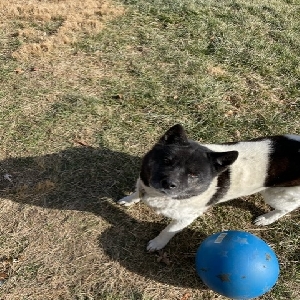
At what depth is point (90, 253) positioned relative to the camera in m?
4.25

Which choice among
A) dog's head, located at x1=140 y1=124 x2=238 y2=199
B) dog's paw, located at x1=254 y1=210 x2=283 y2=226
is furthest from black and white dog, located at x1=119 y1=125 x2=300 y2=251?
dog's paw, located at x1=254 y1=210 x2=283 y2=226

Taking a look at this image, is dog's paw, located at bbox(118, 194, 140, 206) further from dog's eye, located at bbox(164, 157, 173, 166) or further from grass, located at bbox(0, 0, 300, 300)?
dog's eye, located at bbox(164, 157, 173, 166)

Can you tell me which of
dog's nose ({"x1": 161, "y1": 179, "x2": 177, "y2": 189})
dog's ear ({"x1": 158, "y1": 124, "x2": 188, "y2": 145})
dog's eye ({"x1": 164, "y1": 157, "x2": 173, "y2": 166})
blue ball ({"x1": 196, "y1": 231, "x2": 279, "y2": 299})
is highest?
dog's ear ({"x1": 158, "y1": 124, "x2": 188, "y2": 145})

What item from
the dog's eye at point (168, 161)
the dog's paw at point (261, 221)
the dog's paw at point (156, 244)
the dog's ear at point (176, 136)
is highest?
the dog's ear at point (176, 136)

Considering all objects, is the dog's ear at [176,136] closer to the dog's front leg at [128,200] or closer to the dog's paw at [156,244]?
the dog's front leg at [128,200]

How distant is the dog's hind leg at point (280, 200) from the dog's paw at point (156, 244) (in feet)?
4.27

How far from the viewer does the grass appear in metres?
4.18

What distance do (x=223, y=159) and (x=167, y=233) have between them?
43.5 inches

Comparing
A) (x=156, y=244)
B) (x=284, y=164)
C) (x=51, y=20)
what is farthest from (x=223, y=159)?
(x=51, y=20)

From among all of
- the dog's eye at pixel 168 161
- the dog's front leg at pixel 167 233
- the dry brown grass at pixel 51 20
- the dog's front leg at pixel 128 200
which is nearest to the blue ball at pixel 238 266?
the dog's front leg at pixel 167 233

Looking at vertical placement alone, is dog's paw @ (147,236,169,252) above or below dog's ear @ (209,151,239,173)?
below

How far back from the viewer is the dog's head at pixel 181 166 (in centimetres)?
355

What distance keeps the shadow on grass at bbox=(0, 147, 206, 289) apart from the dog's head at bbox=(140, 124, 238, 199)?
37.4 inches

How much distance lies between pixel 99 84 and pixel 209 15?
130 inches
